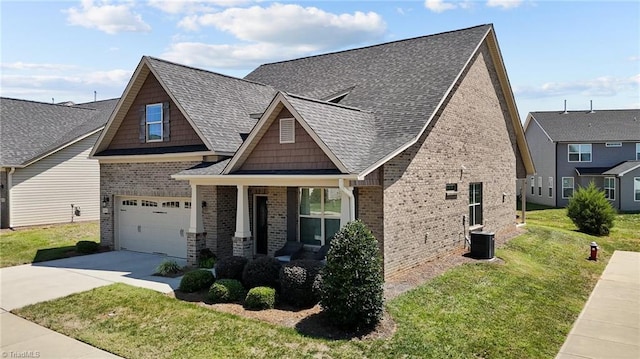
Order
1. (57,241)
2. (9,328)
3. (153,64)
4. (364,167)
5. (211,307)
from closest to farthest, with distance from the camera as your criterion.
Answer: (9,328)
(211,307)
(364,167)
(153,64)
(57,241)

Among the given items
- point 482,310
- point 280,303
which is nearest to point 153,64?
point 280,303

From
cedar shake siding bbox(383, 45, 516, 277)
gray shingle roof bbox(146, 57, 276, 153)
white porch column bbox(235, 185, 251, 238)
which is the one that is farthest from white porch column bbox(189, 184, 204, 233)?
cedar shake siding bbox(383, 45, 516, 277)

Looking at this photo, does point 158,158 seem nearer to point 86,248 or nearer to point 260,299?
point 86,248

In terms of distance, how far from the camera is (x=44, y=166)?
24.3 m

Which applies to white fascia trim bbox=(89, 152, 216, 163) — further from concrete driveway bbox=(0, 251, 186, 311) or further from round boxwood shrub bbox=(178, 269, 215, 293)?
round boxwood shrub bbox=(178, 269, 215, 293)

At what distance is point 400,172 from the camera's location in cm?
1287

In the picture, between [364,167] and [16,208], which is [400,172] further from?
[16,208]

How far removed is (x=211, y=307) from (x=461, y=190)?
406 inches

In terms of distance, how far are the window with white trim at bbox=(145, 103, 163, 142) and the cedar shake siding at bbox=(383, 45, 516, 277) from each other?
29.9ft

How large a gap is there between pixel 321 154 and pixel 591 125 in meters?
36.3

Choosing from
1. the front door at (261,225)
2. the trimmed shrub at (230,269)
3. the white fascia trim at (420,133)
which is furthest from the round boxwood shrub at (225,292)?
the front door at (261,225)

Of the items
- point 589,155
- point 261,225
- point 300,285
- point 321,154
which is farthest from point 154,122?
point 589,155

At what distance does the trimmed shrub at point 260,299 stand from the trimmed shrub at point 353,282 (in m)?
1.53

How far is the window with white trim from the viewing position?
1673 centimetres
